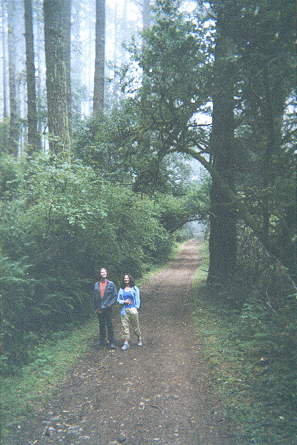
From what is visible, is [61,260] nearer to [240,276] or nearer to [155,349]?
[155,349]

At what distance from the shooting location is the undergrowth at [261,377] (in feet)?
13.5

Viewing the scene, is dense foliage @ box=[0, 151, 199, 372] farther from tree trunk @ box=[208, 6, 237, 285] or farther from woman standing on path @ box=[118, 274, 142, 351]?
tree trunk @ box=[208, 6, 237, 285]

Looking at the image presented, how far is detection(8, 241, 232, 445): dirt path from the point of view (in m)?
4.09

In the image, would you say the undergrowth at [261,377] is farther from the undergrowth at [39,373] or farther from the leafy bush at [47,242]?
the leafy bush at [47,242]

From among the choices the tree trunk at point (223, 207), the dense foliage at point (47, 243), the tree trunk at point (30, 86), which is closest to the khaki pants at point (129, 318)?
the dense foliage at point (47, 243)

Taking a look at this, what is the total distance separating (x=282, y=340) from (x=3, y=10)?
4407cm

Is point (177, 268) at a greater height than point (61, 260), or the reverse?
point (61, 260)

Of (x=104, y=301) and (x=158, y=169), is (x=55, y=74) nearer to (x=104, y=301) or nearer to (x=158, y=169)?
(x=158, y=169)

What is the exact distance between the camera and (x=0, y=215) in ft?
21.5

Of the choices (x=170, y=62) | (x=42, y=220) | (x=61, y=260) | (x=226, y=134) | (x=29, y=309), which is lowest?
(x=29, y=309)

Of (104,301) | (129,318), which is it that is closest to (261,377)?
(129,318)

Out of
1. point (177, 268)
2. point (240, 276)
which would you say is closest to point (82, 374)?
point (240, 276)

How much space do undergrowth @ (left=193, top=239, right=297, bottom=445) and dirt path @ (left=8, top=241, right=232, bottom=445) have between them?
0.84 feet

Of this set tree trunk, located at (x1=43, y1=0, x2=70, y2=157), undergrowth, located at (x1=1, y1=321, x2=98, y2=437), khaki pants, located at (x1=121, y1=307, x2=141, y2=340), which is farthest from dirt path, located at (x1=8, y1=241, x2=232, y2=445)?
tree trunk, located at (x1=43, y1=0, x2=70, y2=157)
